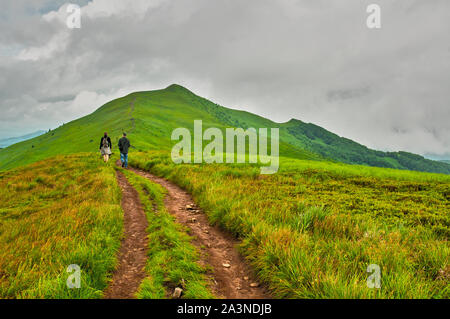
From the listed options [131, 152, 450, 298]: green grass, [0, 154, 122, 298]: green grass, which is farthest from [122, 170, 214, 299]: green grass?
[131, 152, 450, 298]: green grass

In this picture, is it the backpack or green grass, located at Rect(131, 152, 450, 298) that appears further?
the backpack

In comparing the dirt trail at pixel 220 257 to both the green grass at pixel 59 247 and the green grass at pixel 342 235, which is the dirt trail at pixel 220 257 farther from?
the green grass at pixel 59 247

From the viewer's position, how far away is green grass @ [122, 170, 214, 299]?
4.16 meters

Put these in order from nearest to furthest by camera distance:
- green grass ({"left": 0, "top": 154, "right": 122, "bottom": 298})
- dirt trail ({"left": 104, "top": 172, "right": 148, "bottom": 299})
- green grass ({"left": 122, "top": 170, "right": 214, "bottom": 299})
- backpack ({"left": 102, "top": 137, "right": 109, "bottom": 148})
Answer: green grass ({"left": 0, "top": 154, "right": 122, "bottom": 298}), green grass ({"left": 122, "top": 170, "right": 214, "bottom": 299}), dirt trail ({"left": 104, "top": 172, "right": 148, "bottom": 299}), backpack ({"left": 102, "top": 137, "right": 109, "bottom": 148})

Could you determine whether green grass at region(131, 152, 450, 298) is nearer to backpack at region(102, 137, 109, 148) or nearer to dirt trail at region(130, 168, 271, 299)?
dirt trail at region(130, 168, 271, 299)

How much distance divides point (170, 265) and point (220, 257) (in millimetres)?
1411

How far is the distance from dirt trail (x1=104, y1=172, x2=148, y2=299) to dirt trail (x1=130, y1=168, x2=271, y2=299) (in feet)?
4.51

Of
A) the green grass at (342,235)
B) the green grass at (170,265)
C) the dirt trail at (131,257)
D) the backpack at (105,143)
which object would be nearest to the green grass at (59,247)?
the dirt trail at (131,257)

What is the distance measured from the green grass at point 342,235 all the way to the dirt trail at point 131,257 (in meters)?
2.55

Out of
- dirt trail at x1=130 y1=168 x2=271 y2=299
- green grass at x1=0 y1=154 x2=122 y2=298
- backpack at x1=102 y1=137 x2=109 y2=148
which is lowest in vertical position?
dirt trail at x1=130 y1=168 x2=271 y2=299

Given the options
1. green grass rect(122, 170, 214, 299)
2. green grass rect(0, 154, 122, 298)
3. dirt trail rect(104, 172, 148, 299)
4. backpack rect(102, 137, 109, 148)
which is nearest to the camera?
green grass rect(0, 154, 122, 298)

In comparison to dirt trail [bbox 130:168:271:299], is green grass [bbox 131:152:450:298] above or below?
above

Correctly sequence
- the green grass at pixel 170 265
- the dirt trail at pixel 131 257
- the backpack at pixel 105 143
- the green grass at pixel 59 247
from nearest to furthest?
1. the green grass at pixel 59 247
2. the green grass at pixel 170 265
3. the dirt trail at pixel 131 257
4. the backpack at pixel 105 143

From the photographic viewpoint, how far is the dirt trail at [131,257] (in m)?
4.32
